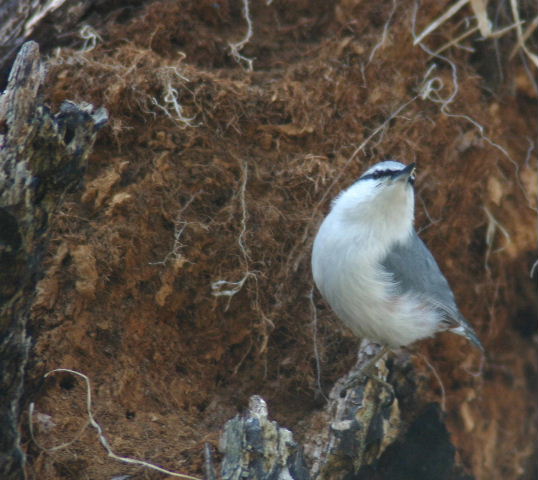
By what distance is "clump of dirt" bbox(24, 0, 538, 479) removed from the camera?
2.90 meters

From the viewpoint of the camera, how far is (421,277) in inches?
122

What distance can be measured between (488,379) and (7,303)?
2.66m

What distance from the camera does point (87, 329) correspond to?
Result: 9.53 ft

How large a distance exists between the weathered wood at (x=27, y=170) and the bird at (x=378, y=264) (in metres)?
1.17

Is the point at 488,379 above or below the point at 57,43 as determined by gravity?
below

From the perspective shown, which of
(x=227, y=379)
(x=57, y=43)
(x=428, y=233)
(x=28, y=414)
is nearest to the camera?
(x=28, y=414)

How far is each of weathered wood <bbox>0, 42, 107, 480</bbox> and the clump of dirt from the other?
0.58 m

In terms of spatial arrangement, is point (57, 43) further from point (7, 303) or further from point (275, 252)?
point (7, 303)

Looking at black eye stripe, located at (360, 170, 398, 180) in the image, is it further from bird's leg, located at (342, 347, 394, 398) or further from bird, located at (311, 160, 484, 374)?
bird's leg, located at (342, 347, 394, 398)

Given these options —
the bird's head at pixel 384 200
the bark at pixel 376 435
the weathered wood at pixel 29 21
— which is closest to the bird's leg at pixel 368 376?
the bark at pixel 376 435

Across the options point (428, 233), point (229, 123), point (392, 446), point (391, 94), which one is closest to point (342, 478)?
point (392, 446)

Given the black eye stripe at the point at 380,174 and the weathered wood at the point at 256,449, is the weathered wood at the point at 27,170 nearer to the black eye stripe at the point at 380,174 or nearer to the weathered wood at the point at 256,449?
the weathered wood at the point at 256,449

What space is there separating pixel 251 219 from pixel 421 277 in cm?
77

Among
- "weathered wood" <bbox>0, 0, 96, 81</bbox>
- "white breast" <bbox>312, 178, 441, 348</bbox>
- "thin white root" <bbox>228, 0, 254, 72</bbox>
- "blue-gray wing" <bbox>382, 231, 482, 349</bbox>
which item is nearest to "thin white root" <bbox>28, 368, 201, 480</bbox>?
"white breast" <bbox>312, 178, 441, 348</bbox>
